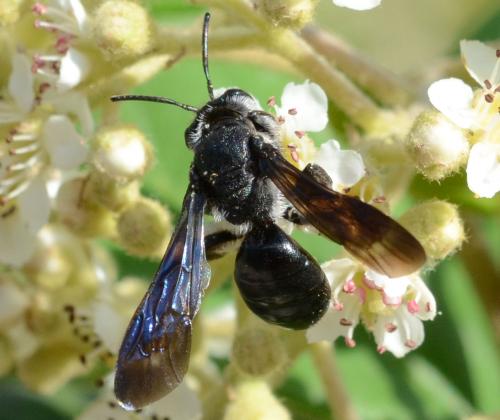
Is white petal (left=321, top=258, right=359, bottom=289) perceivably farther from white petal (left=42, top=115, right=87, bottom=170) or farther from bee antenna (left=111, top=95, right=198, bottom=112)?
white petal (left=42, top=115, right=87, bottom=170)

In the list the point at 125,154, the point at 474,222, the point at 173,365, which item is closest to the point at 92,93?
the point at 125,154

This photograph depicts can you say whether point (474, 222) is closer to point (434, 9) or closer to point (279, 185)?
point (279, 185)

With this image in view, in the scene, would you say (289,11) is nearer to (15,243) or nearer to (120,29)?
(120,29)

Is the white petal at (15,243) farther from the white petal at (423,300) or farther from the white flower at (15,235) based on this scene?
the white petal at (423,300)

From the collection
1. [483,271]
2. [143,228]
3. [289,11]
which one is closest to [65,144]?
[143,228]

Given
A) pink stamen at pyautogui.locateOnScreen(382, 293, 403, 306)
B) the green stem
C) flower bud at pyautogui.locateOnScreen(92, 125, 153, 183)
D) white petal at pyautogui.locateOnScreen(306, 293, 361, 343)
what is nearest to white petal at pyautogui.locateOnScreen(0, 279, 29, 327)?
flower bud at pyautogui.locateOnScreen(92, 125, 153, 183)

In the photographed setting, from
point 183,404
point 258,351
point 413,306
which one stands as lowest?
point 183,404

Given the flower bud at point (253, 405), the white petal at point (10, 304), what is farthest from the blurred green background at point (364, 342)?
the flower bud at point (253, 405)
